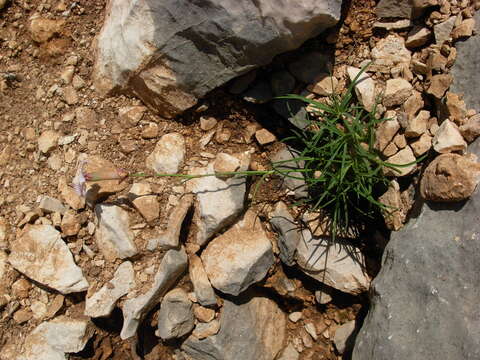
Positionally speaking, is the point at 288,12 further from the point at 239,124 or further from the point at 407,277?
the point at 407,277

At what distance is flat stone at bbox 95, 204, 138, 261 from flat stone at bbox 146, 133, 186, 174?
336 millimetres

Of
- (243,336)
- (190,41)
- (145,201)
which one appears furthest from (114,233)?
(190,41)

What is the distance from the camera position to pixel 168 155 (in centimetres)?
254

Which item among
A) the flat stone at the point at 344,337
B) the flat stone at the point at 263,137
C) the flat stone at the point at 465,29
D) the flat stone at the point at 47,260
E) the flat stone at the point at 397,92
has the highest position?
the flat stone at the point at 465,29

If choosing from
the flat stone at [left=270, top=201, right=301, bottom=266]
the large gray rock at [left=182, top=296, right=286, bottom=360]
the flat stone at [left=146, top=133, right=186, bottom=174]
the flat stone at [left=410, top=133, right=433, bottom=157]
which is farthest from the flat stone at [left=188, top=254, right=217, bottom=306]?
the flat stone at [left=410, top=133, right=433, bottom=157]

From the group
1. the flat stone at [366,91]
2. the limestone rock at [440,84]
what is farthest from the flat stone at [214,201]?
the limestone rock at [440,84]

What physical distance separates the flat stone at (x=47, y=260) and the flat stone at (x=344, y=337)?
1584 millimetres

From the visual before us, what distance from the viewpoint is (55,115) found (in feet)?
8.87

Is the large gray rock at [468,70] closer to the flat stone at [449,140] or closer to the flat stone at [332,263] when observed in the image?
the flat stone at [449,140]

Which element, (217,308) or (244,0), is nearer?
(244,0)

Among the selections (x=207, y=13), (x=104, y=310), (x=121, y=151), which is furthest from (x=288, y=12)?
(x=104, y=310)

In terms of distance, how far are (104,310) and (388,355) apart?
1.56 metres

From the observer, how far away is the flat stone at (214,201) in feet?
8.14

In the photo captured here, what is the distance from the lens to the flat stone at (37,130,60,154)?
2.66 metres
